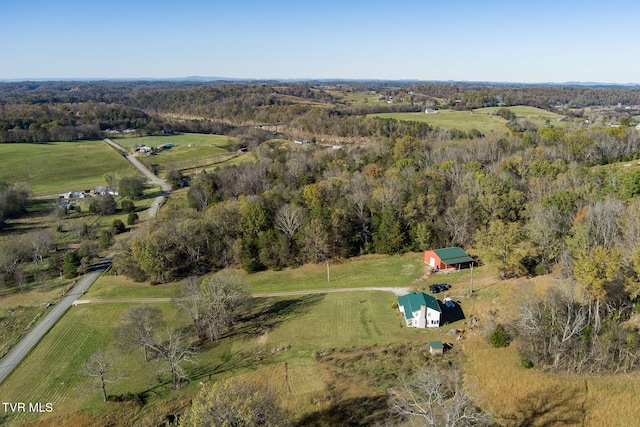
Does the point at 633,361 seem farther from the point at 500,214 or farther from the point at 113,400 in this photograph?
the point at 113,400

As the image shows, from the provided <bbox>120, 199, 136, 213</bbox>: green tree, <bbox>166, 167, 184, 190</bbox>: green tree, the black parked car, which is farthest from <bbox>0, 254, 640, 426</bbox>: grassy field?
<bbox>166, 167, 184, 190</bbox>: green tree

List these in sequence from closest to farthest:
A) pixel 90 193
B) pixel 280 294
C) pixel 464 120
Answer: pixel 280 294 < pixel 90 193 < pixel 464 120

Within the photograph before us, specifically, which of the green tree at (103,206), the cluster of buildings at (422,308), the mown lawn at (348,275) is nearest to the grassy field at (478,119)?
the mown lawn at (348,275)

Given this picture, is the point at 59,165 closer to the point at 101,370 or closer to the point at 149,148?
the point at 149,148

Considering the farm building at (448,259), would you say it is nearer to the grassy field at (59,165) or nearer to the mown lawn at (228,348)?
the mown lawn at (228,348)

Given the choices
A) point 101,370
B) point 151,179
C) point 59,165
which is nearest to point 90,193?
point 151,179
